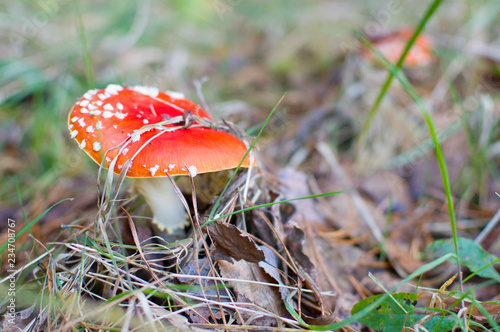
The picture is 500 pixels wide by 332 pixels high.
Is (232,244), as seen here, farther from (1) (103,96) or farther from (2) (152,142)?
(1) (103,96)

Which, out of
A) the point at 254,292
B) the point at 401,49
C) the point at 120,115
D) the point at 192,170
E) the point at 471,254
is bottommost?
the point at 254,292

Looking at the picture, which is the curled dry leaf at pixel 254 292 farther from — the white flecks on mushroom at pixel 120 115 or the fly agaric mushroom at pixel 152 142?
the white flecks on mushroom at pixel 120 115

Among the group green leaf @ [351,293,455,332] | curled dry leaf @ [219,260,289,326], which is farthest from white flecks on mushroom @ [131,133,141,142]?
green leaf @ [351,293,455,332]

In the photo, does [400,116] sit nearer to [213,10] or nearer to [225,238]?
[225,238]

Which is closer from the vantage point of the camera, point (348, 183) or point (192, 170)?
point (192, 170)

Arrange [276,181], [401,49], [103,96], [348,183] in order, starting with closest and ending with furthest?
[103,96] → [276,181] → [348,183] → [401,49]

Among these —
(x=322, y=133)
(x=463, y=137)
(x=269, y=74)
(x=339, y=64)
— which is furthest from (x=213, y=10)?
(x=463, y=137)

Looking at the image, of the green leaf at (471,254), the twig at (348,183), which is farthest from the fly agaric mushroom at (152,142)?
the twig at (348,183)

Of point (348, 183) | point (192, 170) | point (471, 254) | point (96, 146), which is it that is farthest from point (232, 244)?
point (348, 183)
